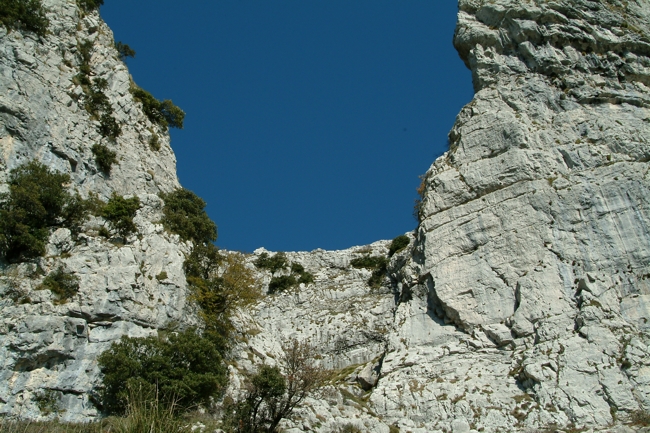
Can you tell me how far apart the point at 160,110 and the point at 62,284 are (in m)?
23.3

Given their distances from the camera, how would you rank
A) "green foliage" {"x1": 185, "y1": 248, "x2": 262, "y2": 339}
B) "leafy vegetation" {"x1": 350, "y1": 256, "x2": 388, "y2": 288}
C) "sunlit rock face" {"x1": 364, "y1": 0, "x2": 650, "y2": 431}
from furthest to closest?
"leafy vegetation" {"x1": 350, "y1": 256, "x2": 388, "y2": 288} < "green foliage" {"x1": 185, "y1": 248, "x2": 262, "y2": 339} < "sunlit rock face" {"x1": 364, "y1": 0, "x2": 650, "y2": 431}

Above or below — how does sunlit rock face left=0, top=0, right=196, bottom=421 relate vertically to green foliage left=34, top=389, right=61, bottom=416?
above

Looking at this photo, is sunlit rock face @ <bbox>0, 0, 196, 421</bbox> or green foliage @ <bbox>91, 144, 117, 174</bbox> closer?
sunlit rock face @ <bbox>0, 0, 196, 421</bbox>

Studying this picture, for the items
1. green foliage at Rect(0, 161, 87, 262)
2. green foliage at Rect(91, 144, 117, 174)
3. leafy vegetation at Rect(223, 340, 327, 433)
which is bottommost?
leafy vegetation at Rect(223, 340, 327, 433)

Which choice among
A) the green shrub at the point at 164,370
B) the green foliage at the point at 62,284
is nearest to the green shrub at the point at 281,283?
the green shrub at the point at 164,370

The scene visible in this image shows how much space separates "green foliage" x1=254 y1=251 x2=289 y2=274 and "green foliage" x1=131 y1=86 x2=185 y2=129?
14.1 metres

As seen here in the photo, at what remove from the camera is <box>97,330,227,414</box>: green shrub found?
24.0 m

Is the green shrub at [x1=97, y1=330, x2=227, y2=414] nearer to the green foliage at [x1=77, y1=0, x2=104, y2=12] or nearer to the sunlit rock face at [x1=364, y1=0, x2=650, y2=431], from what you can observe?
the sunlit rock face at [x1=364, y1=0, x2=650, y2=431]

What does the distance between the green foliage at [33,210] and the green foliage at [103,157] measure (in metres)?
4.19

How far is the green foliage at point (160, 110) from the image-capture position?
45625 mm

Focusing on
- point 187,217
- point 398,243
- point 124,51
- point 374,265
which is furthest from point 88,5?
point 398,243

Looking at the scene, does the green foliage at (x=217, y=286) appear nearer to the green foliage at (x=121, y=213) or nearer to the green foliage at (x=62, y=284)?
the green foliage at (x=121, y=213)

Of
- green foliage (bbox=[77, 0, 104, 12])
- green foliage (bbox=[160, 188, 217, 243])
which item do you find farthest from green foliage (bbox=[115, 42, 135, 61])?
green foliage (bbox=[160, 188, 217, 243])

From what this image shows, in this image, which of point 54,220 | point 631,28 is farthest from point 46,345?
point 631,28
